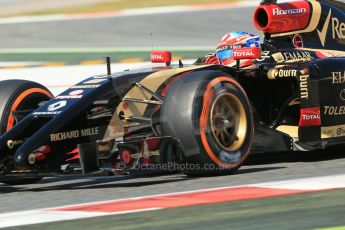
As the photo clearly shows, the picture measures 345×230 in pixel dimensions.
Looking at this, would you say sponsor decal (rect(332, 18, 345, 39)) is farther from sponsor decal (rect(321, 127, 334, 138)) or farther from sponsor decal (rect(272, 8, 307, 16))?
sponsor decal (rect(321, 127, 334, 138))

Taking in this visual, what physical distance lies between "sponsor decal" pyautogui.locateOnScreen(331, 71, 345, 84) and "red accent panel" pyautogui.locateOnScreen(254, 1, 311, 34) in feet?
3.86

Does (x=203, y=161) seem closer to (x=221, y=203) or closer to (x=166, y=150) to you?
(x=166, y=150)

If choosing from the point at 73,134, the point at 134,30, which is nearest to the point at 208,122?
the point at 73,134

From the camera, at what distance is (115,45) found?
67.8 ft

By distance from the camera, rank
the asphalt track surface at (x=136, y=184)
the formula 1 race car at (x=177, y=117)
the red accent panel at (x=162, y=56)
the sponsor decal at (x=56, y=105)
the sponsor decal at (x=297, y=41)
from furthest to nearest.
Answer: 1. the sponsor decal at (x=297, y=41)
2. the red accent panel at (x=162, y=56)
3. the sponsor decal at (x=56, y=105)
4. the formula 1 race car at (x=177, y=117)
5. the asphalt track surface at (x=136, y=184)

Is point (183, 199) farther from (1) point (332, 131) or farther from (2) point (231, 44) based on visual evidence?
(2) point (231, 44)

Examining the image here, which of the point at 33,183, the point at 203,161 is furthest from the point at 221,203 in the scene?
the point at 33,183

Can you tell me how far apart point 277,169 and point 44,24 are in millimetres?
17408

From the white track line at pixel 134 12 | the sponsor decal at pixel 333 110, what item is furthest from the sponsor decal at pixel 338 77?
the white track line at pixel 134 12

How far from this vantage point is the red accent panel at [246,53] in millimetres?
7728

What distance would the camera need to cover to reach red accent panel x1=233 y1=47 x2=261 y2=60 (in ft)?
25.4

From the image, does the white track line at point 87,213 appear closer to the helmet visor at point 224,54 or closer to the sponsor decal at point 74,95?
Answer: the sponsor decal at point 74,95

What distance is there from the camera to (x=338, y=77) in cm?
804

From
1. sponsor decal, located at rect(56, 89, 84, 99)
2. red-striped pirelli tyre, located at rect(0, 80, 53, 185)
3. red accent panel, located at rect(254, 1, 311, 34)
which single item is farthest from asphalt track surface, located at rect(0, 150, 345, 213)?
red accent panel, located at rect(254, 1, 311, 34)
